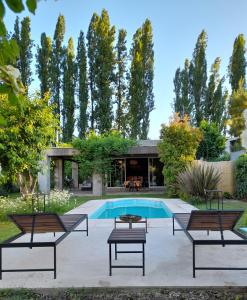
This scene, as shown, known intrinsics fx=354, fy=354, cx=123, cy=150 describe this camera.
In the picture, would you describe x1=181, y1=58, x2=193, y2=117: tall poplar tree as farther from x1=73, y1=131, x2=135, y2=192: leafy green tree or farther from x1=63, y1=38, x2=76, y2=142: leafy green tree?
x1=73, y1=131, x2=135, y2=192: leafy green tree

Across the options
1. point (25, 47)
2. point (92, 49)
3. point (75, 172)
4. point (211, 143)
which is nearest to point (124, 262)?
point (211, 143)

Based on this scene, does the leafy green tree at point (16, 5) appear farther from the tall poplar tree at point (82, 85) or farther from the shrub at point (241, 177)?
the tall poplar tree at point (82, 85)

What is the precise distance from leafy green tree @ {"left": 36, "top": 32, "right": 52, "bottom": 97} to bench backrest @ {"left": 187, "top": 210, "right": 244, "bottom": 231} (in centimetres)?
3052

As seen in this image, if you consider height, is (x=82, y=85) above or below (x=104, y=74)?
below

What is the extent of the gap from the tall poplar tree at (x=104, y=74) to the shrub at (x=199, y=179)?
57.3 ft

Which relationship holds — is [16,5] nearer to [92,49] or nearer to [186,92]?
[92,49]

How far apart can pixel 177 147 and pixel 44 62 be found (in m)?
20.7

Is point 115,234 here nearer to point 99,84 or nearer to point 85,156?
point 85,156

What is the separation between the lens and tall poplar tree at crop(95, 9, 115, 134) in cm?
3303

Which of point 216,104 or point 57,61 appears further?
point 57,61

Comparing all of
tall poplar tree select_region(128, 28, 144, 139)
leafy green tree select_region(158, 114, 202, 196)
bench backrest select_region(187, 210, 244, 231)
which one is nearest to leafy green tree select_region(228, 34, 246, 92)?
tall poplar tree select_region(128, 28, 144, 139)

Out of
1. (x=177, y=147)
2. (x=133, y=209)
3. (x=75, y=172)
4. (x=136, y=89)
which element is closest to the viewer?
(x=133, y=209)

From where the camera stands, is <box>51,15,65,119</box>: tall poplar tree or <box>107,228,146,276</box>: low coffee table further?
<box>51,15,65,119</box>: tall poplar tree

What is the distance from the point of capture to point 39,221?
5.72 m
